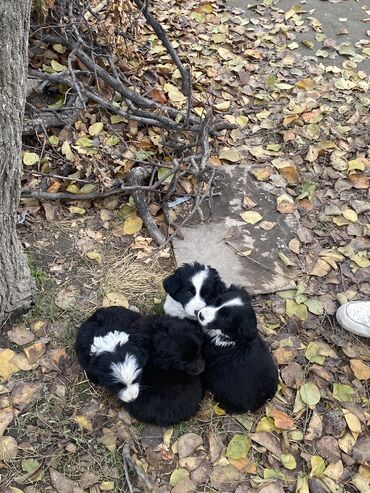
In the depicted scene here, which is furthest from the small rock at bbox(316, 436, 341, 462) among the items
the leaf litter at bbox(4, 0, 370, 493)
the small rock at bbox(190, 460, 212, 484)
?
the small rock at bbox(190, 460, 212, 484)

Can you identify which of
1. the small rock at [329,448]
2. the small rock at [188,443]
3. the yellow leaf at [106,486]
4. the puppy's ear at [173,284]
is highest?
the puppy's ear at [173,284]

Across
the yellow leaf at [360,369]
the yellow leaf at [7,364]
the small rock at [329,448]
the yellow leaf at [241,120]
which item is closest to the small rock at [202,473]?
the small rock at [329,448]

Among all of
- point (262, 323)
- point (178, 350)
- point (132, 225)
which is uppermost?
point (178, 350)

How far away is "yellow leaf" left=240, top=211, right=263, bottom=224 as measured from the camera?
4.09 m

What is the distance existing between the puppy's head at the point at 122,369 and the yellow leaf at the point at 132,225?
4.18 feet

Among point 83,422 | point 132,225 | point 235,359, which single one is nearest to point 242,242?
point 132,225

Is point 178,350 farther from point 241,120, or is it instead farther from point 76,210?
point 241,120

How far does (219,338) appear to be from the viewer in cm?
301

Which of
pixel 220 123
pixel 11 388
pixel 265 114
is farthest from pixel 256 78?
pixel 11 388

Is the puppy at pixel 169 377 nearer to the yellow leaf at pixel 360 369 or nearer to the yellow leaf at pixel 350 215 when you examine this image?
the yellow leaf at pixel 360 369

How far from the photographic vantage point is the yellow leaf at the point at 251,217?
4.09m

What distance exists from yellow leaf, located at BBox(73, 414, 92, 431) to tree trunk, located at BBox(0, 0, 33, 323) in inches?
32.5

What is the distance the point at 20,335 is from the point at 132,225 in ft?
3.88

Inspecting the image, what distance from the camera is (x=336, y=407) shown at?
3090mm
